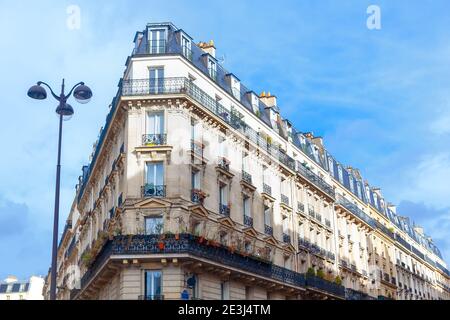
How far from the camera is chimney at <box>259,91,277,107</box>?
38.3 meters

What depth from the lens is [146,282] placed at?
23.5 metres

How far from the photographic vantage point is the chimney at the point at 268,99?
3828 centimetres

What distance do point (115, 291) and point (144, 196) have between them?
4.14m

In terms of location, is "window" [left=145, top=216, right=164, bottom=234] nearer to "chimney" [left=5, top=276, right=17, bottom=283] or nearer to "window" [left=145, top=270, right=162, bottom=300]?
"window" [left=145, top=270, right=162, bottom=300]

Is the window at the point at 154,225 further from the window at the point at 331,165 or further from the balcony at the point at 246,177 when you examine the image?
the window at the point at 331,165

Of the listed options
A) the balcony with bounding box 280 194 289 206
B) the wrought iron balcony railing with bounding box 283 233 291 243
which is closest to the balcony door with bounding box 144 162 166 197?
the balcony with bounding box 280 194 289 206

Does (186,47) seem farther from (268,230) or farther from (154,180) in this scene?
(268,230)

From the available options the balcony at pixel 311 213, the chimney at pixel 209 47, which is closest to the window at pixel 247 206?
the chimney at pixel 209 47

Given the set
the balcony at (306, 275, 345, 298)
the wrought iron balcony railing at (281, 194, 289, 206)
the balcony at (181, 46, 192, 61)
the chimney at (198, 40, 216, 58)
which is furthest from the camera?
the wrought iron balcony railing at (281, 194, 289, 206)

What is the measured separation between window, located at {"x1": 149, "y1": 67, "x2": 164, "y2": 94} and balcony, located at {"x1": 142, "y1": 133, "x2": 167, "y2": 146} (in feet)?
6.47

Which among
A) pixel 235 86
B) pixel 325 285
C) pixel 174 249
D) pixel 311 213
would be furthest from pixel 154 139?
pixel 325 285

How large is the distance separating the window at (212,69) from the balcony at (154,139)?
5.39 meters
